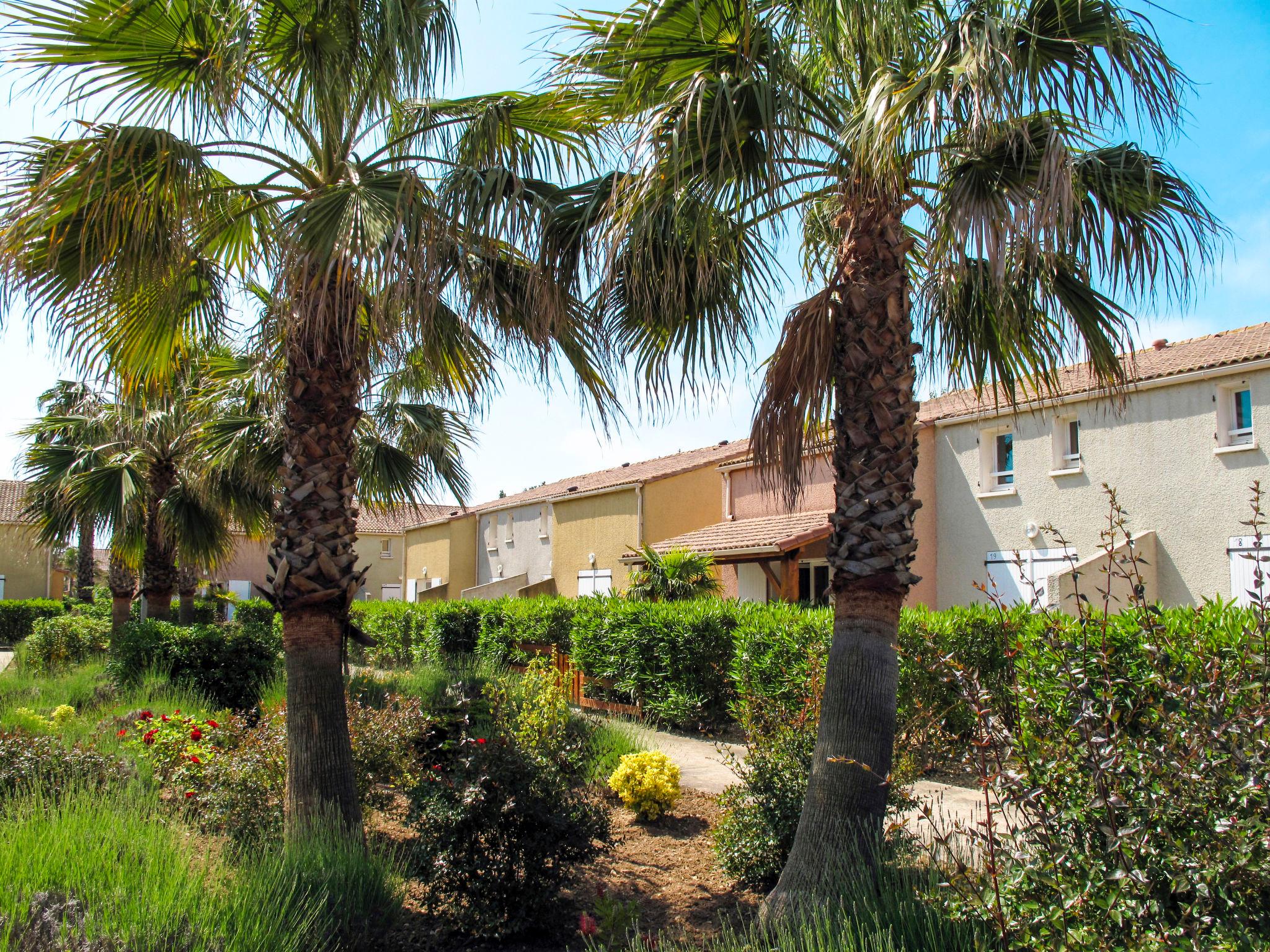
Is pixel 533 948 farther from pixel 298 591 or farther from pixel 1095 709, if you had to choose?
pixel 1095 709

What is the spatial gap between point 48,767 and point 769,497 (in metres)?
17.8

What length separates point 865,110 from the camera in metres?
4.52

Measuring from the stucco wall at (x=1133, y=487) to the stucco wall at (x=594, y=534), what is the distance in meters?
9.28

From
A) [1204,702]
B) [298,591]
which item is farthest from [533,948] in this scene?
[1204,702]

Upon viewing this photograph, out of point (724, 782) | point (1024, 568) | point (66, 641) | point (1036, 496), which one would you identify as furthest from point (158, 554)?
point (1036, 496)

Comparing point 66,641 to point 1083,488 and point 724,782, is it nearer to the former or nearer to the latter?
point 724,782

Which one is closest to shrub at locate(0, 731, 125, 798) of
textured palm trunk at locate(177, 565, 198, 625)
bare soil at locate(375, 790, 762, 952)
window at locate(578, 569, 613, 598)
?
bare soil at locate(375, 790, 762, 952)

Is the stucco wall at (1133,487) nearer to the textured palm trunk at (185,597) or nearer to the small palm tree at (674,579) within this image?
the small palm tree at (674,579)

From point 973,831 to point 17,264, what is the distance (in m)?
5.82

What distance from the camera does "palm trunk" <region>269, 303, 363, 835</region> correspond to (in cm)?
591

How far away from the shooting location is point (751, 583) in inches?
852

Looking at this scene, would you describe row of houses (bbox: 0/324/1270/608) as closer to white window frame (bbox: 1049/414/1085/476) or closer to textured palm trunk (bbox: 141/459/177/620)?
white window frame (bbox: 1049/414/1085/476)

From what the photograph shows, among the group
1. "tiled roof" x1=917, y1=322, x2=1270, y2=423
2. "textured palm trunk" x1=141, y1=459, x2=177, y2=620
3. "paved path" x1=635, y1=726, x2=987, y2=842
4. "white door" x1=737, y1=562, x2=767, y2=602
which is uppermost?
"tiled roof" x1=917, y1=322, x2=1270, y2=423

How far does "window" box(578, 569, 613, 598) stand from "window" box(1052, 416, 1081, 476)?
41.8 ft
